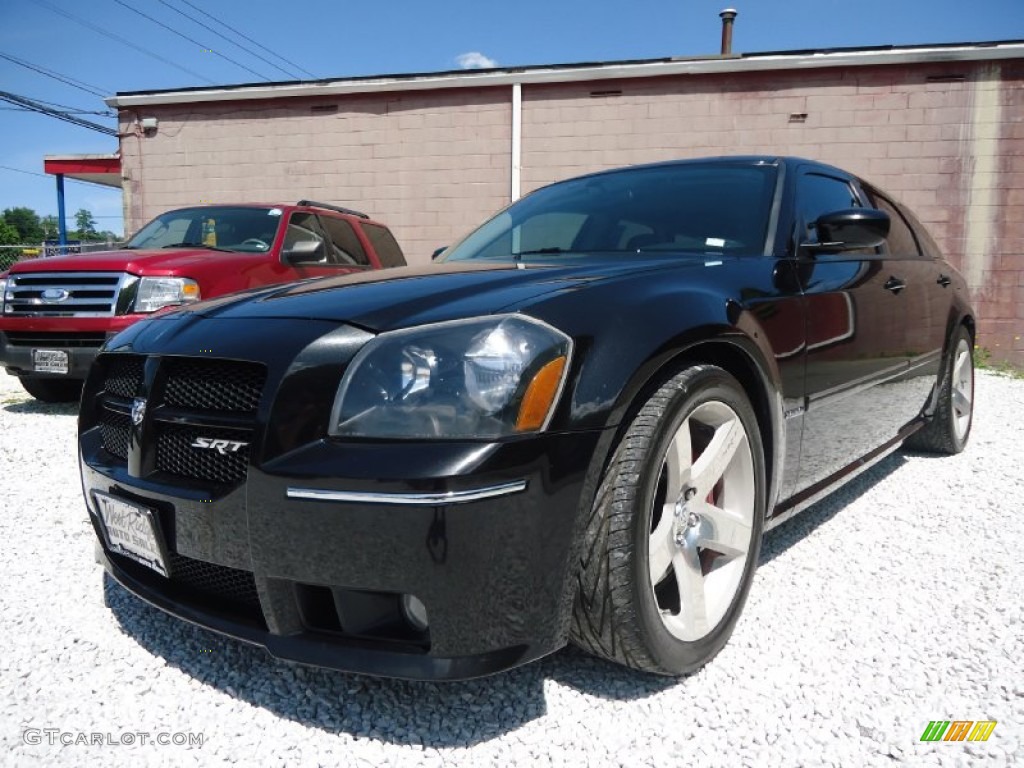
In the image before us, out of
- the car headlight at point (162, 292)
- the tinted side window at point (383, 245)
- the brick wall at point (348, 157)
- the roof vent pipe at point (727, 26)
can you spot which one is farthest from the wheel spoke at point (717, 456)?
the roof vent pipe at point (727, 26)

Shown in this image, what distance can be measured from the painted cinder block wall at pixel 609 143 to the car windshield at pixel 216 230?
3698mm

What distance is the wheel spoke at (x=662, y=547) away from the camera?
1658 mm

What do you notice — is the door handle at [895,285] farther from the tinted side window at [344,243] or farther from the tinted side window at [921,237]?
the tinted side window at [344,243]

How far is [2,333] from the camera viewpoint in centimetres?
511

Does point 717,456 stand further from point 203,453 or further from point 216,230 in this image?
point 216,230

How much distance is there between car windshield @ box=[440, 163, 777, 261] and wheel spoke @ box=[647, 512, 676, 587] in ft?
3.02

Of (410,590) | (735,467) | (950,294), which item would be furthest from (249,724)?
(950,294)

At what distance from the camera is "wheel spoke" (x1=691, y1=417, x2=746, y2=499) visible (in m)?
1.80

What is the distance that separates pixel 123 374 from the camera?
1909 millimetres

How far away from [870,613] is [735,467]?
2.27ft

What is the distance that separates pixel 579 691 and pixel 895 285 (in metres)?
2.21

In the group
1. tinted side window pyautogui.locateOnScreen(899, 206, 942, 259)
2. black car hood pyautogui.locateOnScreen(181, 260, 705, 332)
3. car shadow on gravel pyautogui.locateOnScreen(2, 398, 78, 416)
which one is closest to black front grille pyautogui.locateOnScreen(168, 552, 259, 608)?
black car hood pyautogui.locateOnScreen(181, 260, 705, 332)

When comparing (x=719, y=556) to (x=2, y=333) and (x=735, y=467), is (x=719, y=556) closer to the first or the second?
(x=735, y=467)

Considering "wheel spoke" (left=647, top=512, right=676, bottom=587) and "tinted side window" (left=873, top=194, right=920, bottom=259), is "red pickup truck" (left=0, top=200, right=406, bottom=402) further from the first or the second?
"wheel spoke" (left=647, top=512, right=676, bottom=587)
